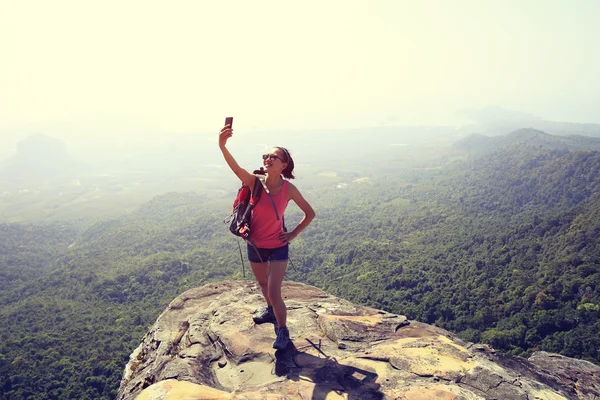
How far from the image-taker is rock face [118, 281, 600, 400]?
581cm

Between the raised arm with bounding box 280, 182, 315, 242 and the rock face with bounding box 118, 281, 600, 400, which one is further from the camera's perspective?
the raised arm with bounding box 280, 182, 315, 242

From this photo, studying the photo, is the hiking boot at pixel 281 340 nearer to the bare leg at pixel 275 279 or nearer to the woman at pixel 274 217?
the woman at pixel 274 217

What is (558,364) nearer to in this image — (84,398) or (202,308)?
(202,308)

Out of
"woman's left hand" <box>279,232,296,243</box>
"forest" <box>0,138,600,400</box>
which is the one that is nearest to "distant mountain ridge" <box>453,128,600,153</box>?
"forest" <box>0,138,600,400</box>

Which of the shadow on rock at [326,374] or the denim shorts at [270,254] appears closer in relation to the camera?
the shadow on rock at [326,374]

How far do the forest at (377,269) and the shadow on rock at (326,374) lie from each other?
4022cm

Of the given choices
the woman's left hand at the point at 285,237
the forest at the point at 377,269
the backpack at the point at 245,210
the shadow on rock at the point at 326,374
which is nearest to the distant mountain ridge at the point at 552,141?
the forest at the point at 377,269

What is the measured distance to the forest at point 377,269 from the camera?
42.4 m

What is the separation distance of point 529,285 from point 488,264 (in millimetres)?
7598

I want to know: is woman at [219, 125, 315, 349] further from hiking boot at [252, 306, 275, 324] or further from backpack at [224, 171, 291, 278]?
hiking boot at [252, 306, 275, 324]

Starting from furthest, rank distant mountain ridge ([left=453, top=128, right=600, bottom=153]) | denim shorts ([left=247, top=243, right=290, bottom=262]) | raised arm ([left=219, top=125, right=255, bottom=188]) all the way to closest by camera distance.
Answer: distant mountain ridge ([left=453, top=128, right=600, bottom=153])
denim shorts ([left=247, top=243, right=290, bottom=262])
raised arm ([left=219, top=125, right=255, bottom=188])

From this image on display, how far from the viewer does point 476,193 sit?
357 ft

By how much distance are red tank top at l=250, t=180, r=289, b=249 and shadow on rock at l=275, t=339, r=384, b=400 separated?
6.98 ft

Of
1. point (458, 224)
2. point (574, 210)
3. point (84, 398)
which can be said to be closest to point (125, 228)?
point (84, 398)
